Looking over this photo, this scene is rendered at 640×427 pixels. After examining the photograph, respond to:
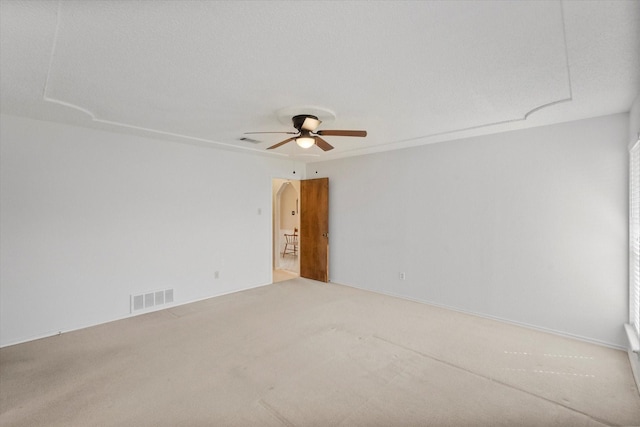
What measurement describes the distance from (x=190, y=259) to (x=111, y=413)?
9.06 feet

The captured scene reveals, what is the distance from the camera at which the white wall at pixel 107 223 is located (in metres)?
3.28

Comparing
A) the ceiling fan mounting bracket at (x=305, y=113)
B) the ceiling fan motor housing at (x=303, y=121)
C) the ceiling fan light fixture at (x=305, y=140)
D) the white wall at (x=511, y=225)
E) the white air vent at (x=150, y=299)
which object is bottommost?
the white air vent at (x=150, y=299)

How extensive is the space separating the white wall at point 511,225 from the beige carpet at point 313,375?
403mm

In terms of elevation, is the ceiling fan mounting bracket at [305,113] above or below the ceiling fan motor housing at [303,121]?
above

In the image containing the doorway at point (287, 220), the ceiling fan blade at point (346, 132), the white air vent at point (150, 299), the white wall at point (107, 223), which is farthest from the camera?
the doorway at point (287, 220)

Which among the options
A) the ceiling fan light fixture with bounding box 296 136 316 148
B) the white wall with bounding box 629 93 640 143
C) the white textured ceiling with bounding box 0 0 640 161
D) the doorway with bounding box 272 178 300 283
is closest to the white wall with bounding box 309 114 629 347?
the white wall with bounding box 629 93 640 143

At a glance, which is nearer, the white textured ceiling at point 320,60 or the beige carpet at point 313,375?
the white textured ceiling at point 320,60

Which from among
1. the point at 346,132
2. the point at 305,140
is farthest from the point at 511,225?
the point at 305,140

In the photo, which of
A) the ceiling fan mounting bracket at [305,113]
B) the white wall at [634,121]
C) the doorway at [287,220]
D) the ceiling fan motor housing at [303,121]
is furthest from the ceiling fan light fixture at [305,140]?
the doorway at [287,220]

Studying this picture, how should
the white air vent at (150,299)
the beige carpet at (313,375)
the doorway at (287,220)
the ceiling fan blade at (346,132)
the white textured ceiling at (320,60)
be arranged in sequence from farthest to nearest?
the doorway at (287,220)
the white air vent at (150,299)
the ceiling fan blade at (346,132)
the beige carpet at (313,375)
the white textured ceiling at (320,60)

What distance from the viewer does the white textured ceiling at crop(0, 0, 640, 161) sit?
160 cm

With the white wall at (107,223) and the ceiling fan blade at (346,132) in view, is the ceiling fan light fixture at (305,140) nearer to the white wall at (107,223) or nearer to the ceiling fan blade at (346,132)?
the ceiling fan blade at (346,132)

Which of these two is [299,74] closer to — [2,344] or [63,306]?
[63,306]

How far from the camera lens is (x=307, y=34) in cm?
179
